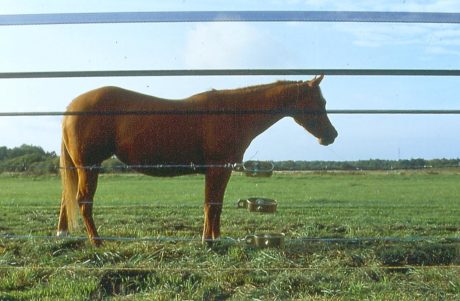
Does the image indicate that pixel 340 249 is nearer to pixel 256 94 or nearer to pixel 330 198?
pixel 330 198

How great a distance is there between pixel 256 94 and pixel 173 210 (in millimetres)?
1225

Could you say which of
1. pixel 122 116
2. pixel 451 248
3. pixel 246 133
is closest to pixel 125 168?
pixel 122 116

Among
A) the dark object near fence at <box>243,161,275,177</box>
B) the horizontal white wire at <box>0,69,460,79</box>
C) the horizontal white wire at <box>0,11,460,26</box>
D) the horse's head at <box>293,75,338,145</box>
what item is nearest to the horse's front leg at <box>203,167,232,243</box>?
the dark object near fence at <box>243,161,275,177</box>

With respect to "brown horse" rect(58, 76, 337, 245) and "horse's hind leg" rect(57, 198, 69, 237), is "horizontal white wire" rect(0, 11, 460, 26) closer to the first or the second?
"brown horse" rect(58, 76, 337, 245)

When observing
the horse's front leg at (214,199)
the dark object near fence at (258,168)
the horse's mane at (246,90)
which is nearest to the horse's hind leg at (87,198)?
the horse's front leg at (214,199)

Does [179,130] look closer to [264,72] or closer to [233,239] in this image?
[233,239]

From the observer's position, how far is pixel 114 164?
5238mm

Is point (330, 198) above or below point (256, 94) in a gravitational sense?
below

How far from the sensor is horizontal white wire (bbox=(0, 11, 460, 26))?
156 inches

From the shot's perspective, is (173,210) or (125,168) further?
(173,210)

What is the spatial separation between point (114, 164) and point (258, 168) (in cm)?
116

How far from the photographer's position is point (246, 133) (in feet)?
16.6

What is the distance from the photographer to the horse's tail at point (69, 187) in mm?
5340

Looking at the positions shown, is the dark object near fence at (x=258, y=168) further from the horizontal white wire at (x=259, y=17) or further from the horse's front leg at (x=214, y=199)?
the horizontal white wire at (x=259, y=17)
